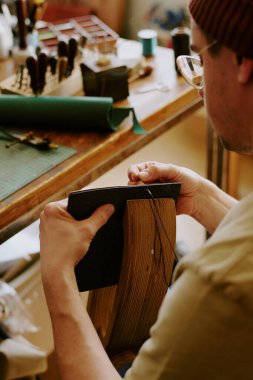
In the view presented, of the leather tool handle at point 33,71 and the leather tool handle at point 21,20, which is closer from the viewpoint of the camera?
the leather tool handle at point 33,71

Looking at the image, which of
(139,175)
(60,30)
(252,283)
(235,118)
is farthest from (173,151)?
(252,283)

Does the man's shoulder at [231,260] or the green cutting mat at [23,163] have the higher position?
the man's shoulder at [231,260]

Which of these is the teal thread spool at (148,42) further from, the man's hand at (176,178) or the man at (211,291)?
the man at (211,291)

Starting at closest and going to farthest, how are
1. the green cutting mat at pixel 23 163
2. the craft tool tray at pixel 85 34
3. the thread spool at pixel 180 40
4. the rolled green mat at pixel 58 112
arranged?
the green cutting mat at pixel 23 163, the rolled green mat at pixel 58 112, the thread spool at pixel 180 40, the craft tool tray at pixel 85 34

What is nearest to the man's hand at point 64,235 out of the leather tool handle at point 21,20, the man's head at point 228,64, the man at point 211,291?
the man at point 211,291

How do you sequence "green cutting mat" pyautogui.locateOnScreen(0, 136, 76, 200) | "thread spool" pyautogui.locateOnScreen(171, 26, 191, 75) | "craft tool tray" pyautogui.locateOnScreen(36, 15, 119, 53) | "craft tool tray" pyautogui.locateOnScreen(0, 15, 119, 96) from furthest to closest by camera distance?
"craft tool tray" pyautogui.locateOnScreen(36, 15, 119, 53) → "thread spool" pyautogui.locateOnScreen(171, 26, 191, 75) → "craft tool tray" pyautogui.locateOnScreen(0, 15, 119, 96) → "green cutting mat" pyautogui.locateOnScreen(0, 136, 76, 200)

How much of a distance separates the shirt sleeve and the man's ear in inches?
10.5

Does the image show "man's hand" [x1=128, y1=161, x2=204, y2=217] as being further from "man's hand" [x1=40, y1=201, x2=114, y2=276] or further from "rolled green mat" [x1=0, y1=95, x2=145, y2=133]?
"rolled green mat" [x1=0, y1=95, x2=145, y2=133]

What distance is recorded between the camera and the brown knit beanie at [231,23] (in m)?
0.67

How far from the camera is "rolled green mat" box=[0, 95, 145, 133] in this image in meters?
1.37

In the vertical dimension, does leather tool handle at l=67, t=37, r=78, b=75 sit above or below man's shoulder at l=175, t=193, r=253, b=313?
below

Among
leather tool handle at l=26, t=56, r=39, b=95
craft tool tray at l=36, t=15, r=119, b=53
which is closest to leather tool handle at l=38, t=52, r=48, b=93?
leather tool handle at l=26, t=56, r=39, b=95

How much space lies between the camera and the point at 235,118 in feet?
2.51

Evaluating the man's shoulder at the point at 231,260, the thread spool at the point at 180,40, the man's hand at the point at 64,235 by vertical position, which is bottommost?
the man's hand at the point at 64,235
